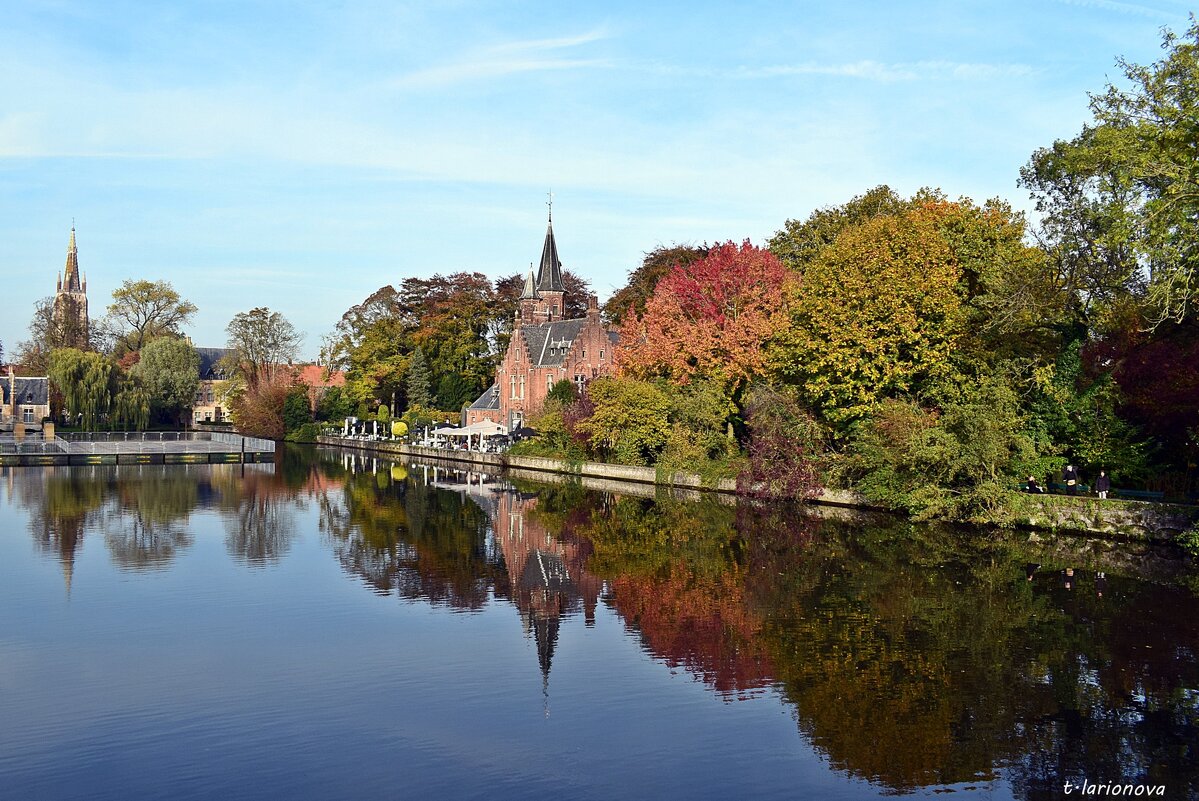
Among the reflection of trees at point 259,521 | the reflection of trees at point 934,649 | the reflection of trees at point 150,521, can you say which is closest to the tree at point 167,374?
the reflection of trees at point 150,521

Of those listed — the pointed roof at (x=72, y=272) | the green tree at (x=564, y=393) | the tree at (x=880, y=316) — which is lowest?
the green tree at (x=564, y=393)

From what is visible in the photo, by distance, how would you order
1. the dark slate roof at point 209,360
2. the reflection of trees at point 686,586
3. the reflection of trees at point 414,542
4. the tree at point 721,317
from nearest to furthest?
1. the reflection of trees at point 686,586
2. the reflection of trees at point 414,542
3. the tree at point 721,317
4. the dark slate roof at point 209,360

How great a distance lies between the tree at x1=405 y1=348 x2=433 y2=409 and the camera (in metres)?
79.0

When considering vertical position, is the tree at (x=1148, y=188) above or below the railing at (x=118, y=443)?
above

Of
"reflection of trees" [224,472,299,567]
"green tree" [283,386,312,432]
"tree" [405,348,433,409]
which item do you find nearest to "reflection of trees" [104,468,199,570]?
"reflection of trees" [224,472,299,567]

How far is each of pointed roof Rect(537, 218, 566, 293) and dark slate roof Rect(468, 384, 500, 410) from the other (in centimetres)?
887

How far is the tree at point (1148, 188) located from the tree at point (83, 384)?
58.5 meters

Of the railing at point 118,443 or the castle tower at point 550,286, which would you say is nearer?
the railing at point 118,443

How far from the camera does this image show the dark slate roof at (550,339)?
68125 mm

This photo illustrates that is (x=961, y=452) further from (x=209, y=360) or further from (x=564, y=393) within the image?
(x=209, y=360)

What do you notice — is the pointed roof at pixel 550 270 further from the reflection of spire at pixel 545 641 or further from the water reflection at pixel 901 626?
the reflection of spire at pixel 545 641

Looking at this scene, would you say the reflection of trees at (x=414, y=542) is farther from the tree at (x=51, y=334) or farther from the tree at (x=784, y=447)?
the tree at (x=51, y=334)

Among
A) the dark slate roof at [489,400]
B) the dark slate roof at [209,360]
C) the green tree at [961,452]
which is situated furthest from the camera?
the dark slate roof at [209,360]

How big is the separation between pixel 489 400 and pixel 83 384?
2705cm
